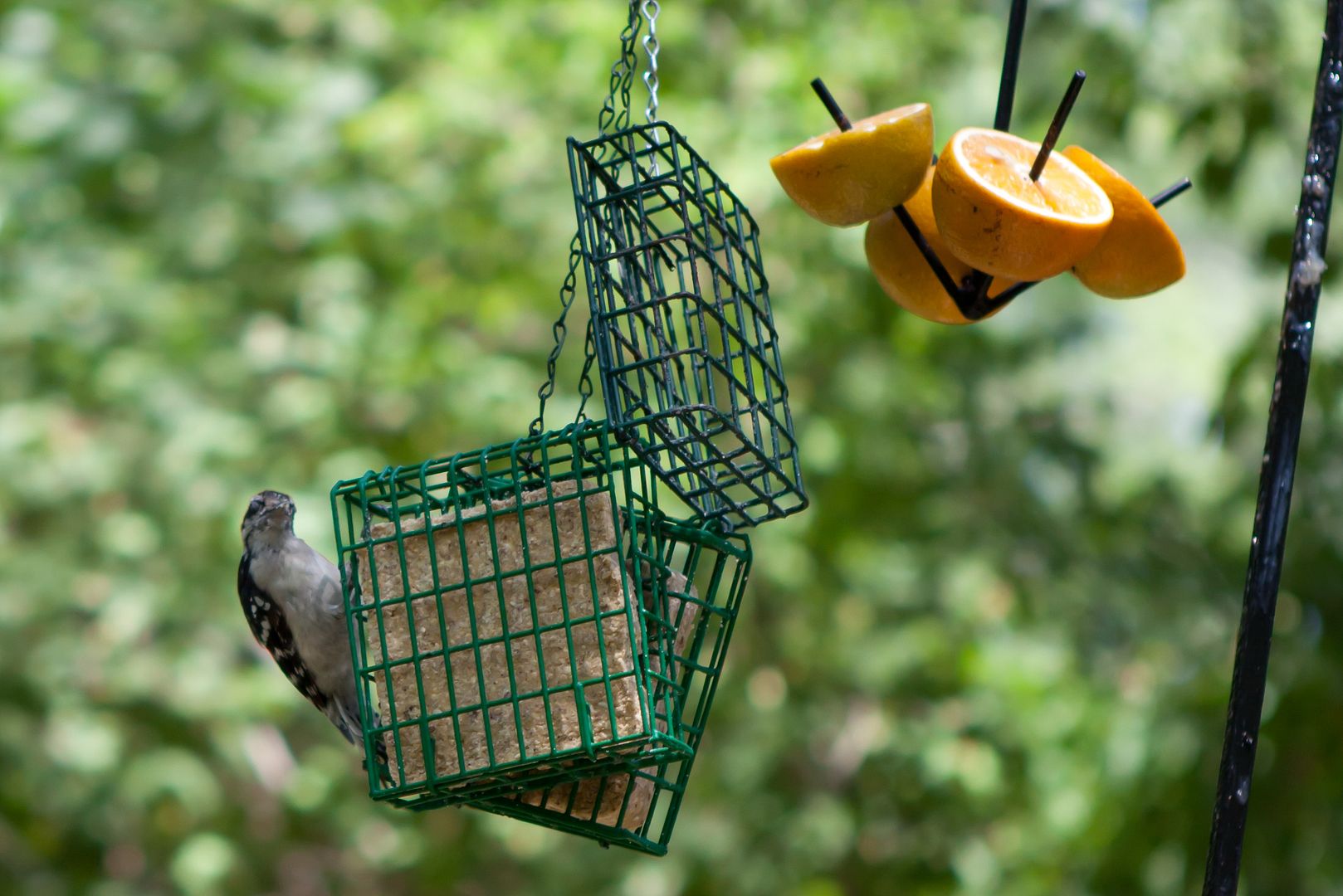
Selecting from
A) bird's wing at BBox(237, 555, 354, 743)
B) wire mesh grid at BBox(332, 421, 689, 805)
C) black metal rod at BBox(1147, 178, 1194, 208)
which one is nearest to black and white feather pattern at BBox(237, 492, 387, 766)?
bird's wing at BBox(237, 555, 354, 743)

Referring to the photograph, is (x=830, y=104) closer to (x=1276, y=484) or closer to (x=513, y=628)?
(x=1276, y=484)

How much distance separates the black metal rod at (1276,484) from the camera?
187cm

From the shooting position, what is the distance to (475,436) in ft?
22.8

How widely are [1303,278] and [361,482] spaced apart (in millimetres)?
1906

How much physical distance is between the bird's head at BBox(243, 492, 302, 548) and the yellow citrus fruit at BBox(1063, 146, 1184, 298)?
2.64 metres

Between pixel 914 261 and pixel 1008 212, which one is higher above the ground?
pixel 914 261

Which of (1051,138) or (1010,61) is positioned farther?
(1010,61)

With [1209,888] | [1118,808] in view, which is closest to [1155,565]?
[1118,808]

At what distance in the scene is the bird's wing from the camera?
4082mm

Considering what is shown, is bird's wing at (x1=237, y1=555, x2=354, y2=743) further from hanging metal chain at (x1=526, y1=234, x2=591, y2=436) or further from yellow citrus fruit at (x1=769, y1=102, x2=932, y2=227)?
yellow citrus fruit at (x1=769, y1=102, x2=932, y2=227)

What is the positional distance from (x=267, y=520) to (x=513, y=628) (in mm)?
1810

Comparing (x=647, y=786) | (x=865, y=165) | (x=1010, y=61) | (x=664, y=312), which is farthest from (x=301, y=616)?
(x=1010, y=61)

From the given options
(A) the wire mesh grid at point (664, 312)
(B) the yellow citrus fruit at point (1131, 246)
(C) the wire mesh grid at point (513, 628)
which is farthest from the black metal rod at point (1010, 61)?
(C) the wire mesh grid at point (513, 628)

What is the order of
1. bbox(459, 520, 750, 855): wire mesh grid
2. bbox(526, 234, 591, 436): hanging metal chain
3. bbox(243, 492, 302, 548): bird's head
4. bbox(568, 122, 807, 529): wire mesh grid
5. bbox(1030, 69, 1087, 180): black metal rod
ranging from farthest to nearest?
bbox(243, 492, 302, 548): bird's head
bbox(459, 520, 750, 855): wire mesh grid
bbox(526, 234, 591, 436): hanging metal chain
bbox(568, 122, 807, 529): wire mesh grid
bbox(1030, 69, 1087, 180): black metal rod
